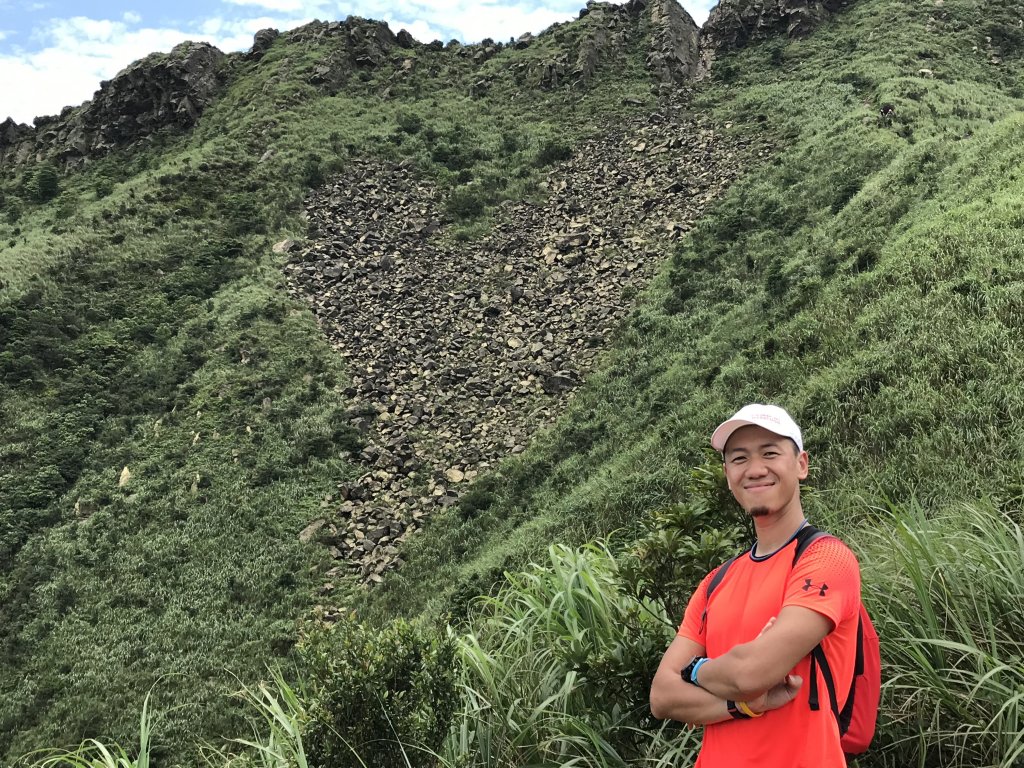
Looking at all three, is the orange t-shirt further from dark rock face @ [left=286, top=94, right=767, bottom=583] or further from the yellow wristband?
dark rock face @ [left=286, top=94, right=767, bottom=583]

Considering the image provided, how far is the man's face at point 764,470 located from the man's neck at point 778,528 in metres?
0.02

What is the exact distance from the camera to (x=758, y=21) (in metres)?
49.2

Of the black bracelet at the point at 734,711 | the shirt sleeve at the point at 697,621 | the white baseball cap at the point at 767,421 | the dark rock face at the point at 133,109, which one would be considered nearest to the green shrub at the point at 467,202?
the dark rock face at the point at 133,109

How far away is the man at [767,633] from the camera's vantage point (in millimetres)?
1711

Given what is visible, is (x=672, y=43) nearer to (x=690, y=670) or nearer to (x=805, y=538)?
(x=805, y=538)

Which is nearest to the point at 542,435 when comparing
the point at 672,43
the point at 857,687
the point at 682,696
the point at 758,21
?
the point at 682,696

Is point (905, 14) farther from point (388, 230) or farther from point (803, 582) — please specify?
point (803, 582)

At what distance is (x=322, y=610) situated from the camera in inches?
656

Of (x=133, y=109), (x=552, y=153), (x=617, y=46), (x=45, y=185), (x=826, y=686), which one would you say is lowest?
(x=826, y=686)

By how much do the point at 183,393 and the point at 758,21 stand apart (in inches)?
1932

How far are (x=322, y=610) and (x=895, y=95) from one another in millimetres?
35349

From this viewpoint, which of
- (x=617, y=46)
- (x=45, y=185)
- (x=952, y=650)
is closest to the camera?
(x=952, y=650)

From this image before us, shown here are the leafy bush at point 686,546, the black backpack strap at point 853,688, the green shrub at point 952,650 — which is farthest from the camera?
the leafy bush at point 686,546

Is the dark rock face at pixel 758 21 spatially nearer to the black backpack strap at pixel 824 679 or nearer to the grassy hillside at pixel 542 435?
the grassy hillside at pixel 542 435
